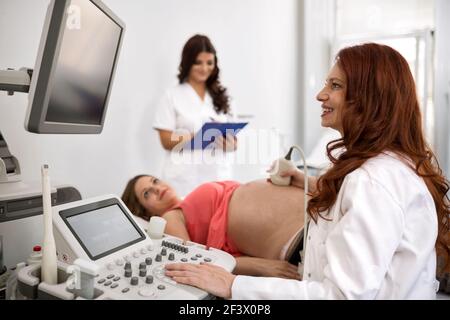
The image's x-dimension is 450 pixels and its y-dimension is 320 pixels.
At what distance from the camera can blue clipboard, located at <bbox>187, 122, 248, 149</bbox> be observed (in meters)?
1.89

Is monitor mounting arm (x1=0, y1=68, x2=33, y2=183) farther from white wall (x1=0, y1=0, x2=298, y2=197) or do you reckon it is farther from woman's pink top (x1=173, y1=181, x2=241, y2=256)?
woman's pink top (x1=173, y1=181, x2=241, y2=256)

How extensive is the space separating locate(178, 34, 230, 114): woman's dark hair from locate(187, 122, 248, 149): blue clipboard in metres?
0.31

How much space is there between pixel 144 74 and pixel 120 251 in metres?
1.33

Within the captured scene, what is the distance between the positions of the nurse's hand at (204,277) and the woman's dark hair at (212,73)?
1482 mm

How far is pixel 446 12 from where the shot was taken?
3.08m

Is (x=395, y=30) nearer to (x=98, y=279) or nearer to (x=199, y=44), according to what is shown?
(x=199, y=44)

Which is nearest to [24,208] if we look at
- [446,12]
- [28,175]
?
[28,175]

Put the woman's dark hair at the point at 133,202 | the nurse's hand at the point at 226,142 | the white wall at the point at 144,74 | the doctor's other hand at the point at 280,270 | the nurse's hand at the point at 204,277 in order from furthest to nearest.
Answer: the nurse's hand at the point at 226,142 → the woman's dark hair at the point at 133,202 → the white wall at the point at 144,74 → the doctor's other hand at the point at 280,270 → the nurse's hand at the point at 204,277

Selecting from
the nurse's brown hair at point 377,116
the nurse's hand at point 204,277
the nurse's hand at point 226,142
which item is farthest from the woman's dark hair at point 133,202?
the nurse's brown hair at point 377,116

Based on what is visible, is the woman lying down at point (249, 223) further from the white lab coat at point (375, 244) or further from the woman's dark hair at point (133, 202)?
the white lab coat at point (375, 244)

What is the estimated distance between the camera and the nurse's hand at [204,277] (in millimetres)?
880

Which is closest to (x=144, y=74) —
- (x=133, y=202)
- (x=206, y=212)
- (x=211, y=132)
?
(x=211, y=132)

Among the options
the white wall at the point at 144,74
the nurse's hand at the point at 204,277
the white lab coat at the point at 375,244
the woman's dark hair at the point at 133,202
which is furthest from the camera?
the woman's dark hair at the point at 133,202

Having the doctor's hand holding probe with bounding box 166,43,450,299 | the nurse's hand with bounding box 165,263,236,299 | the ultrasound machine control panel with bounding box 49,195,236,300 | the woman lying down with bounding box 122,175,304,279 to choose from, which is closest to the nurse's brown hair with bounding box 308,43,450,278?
the doctor's hand holding probe with bounding box 166,43,450,299
